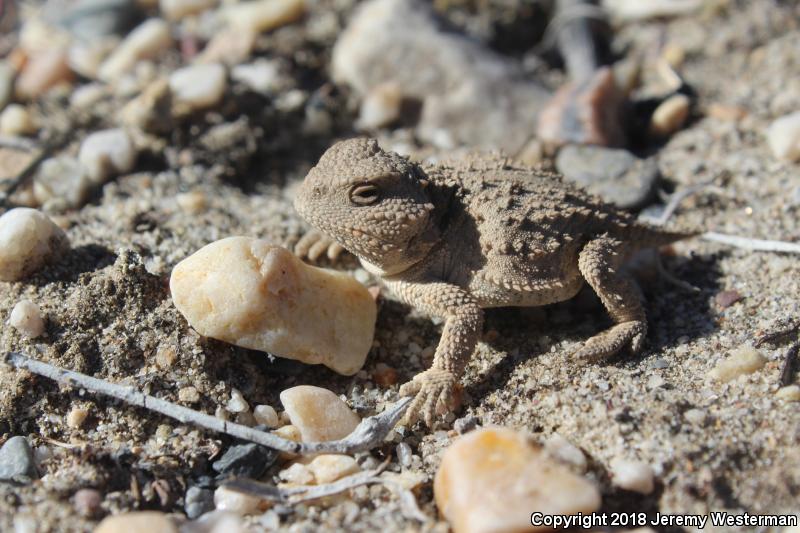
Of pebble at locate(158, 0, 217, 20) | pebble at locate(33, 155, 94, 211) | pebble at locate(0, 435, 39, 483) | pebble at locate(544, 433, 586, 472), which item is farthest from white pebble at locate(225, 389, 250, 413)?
pebble at locate(158, 0, 217, 20)

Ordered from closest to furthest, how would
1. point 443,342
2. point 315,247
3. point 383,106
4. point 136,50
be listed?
point 443,342, point 315,247, point 383,106, point 136,50

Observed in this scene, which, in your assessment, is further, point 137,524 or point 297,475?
point 297,475

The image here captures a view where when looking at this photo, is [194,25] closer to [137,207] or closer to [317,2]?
[317,2]

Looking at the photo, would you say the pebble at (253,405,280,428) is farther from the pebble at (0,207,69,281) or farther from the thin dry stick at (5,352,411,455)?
the pebble at (0,207,69,281)

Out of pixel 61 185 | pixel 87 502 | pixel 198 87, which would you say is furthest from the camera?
pixel 198 87

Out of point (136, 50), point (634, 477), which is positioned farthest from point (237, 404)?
point (136, 50)

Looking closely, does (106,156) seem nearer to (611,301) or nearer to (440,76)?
(440,76)
